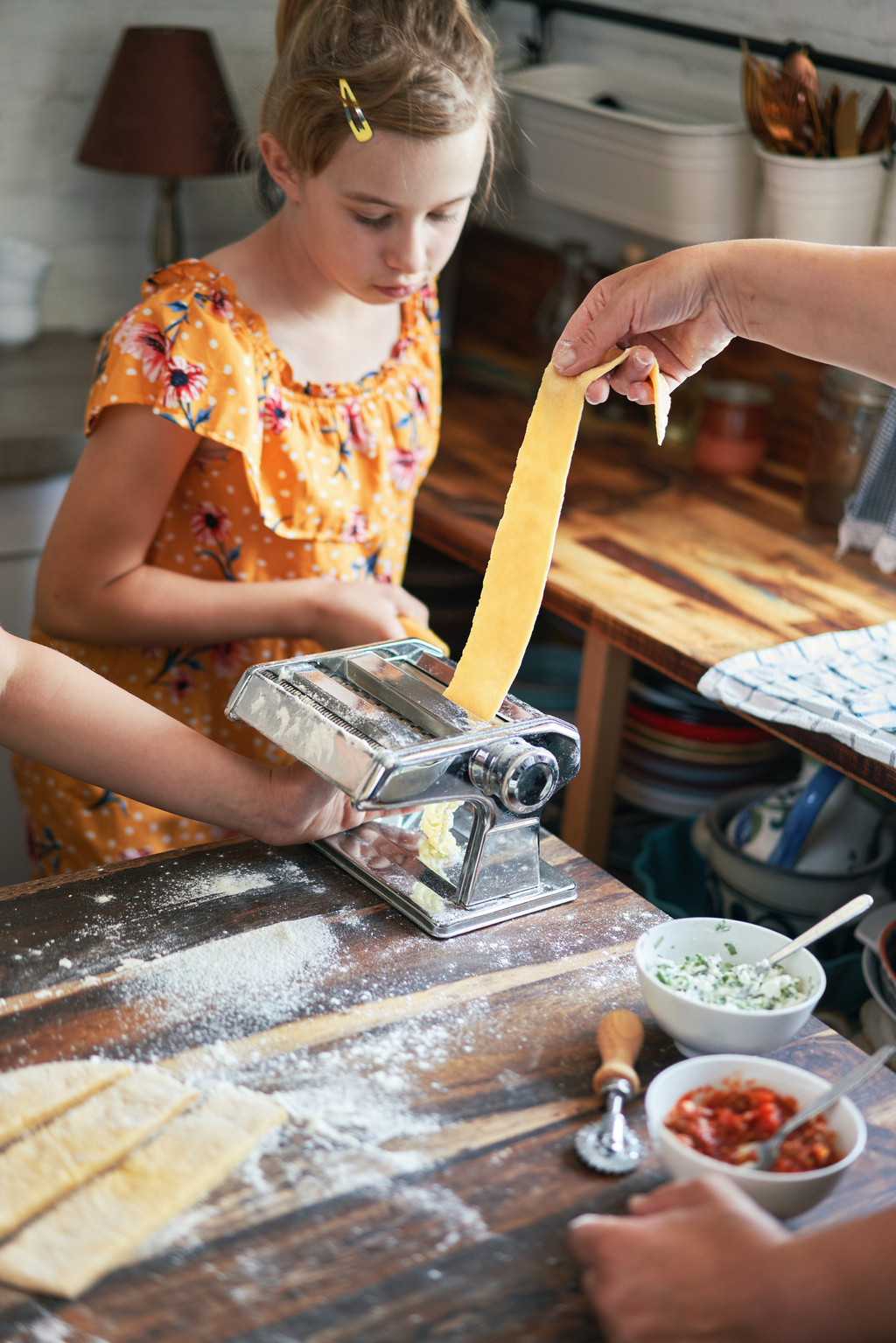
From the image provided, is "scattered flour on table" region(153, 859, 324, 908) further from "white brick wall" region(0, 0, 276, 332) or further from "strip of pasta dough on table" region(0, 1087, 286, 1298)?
"white brick wall" region(0, 0, 276, 332)

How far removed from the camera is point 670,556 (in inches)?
77.3

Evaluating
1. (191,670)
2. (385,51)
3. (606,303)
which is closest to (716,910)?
(191,670)

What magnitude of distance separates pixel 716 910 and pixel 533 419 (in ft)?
3.53

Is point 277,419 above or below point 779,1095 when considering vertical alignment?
above

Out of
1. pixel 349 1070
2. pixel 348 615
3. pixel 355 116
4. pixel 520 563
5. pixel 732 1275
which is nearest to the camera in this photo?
pixel 732 1275

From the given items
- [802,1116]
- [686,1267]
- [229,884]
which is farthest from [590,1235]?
[229,884]

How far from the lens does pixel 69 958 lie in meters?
1.05

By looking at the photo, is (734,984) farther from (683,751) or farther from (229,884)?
(683,751)

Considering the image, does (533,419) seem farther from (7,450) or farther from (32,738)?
(7,450)

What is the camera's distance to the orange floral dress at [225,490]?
1451 millimetres

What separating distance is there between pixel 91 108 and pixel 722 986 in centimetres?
234

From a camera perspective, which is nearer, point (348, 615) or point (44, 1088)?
point (44, 1088)

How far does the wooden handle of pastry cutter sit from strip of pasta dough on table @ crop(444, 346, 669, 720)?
286mm

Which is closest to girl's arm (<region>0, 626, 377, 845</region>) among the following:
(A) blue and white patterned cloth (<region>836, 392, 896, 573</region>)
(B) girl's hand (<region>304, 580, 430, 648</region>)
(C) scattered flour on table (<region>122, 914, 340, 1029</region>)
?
(C) scattered flour on table (<region>122, 914, 340, 1029</region>)
